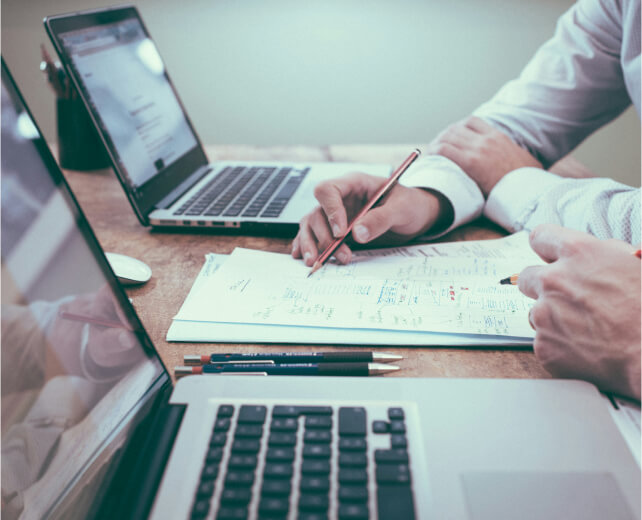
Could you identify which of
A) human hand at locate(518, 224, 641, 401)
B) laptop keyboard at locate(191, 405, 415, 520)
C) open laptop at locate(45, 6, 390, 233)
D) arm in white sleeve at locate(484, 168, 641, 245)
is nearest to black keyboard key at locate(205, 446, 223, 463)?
laptop keyboard at locate(191, 405, 415, 520)

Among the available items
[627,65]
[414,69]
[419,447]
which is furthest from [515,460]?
[414,69]

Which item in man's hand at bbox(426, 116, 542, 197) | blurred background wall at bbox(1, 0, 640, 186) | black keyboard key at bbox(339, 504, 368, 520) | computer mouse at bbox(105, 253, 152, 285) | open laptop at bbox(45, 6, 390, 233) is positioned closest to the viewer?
black keyboard key at bbox(339, 504, 368, 520)

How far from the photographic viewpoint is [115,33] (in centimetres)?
84

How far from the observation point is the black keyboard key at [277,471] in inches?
11.8

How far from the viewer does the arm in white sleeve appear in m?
0.63

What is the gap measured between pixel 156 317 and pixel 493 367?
1.11 ft

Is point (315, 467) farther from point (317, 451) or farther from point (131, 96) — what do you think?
point (131, 96)

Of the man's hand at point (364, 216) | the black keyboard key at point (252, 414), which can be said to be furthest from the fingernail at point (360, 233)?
the black keyboard key at point (252, 414)

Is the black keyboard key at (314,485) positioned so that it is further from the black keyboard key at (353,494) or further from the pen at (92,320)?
the pen at (92,320)

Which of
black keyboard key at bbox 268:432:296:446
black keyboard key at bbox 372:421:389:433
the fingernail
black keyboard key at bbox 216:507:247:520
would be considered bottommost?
the fingernail

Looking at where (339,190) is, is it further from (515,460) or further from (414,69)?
(414,69)

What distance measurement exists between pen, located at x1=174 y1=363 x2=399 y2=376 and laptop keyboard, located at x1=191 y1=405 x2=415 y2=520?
7 centimetres

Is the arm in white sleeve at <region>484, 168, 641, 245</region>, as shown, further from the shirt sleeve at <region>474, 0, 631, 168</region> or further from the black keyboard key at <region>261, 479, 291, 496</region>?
the black keyboard key at <region>261, 479, 291, 496</region>

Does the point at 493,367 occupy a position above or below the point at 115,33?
below
